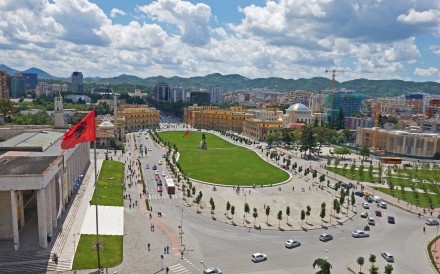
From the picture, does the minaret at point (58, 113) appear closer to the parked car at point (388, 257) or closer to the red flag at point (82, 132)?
the red flag at point (82, 132)

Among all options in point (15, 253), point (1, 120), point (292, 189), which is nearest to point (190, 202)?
point (292, 189)

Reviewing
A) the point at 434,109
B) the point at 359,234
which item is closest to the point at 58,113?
the point at 359,234

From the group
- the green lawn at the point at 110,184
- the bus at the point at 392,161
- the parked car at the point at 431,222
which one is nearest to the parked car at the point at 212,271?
the green lawn at the point at 110,184

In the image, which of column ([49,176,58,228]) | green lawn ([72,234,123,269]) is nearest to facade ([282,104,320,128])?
green lawn ([72,234,123,269])

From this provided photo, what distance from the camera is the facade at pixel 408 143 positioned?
10694 centimetres

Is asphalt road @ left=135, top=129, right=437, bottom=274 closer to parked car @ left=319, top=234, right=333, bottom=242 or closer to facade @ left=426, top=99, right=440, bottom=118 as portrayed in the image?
parked car @ left=319, top=234, right=333, bottom=242

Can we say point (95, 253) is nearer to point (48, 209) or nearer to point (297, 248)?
point (48, 209)

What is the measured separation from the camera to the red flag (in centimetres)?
2908

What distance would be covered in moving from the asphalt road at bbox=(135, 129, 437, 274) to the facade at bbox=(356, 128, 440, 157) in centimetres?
6291

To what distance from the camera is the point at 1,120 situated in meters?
106

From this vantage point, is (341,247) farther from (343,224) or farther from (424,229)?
(424,229)

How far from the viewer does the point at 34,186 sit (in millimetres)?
33688

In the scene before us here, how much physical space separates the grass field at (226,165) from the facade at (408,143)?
4188 centimetres

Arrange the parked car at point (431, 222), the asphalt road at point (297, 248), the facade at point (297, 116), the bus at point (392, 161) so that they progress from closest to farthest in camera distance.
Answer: the asphalt road at point (297, 248) → the parked car at point (431, 222) → the bus at point (392, 161) → the facade at point (297, 116)
